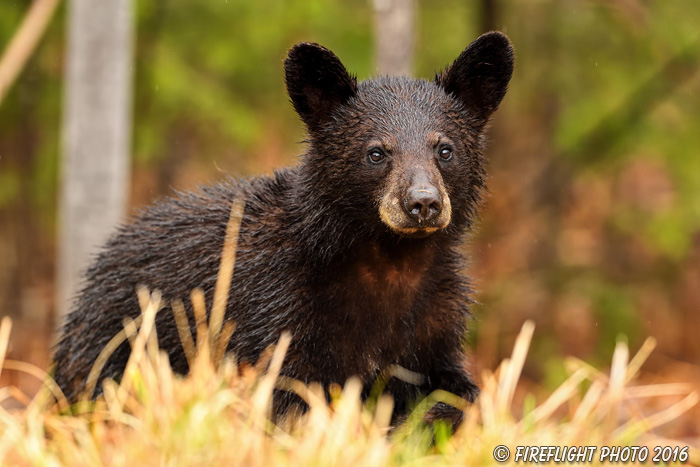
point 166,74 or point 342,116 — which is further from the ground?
point 166,74

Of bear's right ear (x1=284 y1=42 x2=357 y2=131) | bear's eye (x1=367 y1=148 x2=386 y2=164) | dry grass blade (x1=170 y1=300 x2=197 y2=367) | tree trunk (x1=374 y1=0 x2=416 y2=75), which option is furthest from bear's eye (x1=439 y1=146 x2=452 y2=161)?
tree trunk (x1=374 y1=0 x2=416 y2=75)

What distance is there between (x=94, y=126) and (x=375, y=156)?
3.68 m

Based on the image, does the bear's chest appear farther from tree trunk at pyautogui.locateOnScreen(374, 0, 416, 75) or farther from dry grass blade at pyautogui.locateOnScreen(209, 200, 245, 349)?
tree trunk at pyautogui.locateOnScreen(374, 0, 416, 75)

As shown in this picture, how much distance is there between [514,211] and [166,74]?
174 inches

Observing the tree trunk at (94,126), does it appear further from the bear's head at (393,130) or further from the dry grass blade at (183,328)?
the bear's head at (393,130)

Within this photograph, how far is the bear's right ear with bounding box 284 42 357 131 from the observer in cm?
471

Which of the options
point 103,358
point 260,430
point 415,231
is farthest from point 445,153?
point 103,358

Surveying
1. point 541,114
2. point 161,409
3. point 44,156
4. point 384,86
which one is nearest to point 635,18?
point 541,114

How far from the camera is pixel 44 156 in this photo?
35.0ft

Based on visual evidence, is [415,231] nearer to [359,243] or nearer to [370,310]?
[359,243]

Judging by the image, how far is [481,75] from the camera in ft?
16.3

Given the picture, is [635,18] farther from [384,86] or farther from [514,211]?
[384,86]

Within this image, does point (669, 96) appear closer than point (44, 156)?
Yes

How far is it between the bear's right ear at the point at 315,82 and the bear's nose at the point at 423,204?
0.80 m
